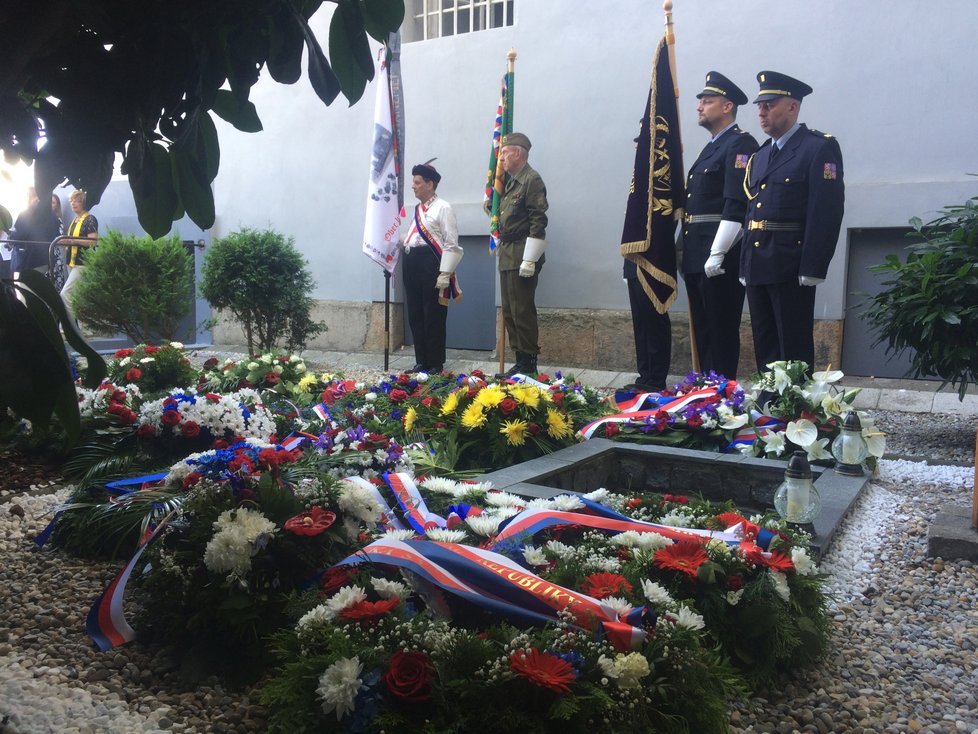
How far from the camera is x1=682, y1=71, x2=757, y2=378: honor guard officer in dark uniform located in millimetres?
5848

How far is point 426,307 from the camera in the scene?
25.4 ft

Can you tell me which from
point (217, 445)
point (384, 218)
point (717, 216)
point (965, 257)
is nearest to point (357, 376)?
point (384, 218)

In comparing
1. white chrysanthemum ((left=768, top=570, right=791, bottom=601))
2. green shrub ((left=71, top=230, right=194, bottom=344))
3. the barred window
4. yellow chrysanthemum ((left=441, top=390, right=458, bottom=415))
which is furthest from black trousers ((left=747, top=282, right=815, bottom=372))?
green shrub ((left=71, top=230, right=194, bottom=344))

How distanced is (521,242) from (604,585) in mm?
5638

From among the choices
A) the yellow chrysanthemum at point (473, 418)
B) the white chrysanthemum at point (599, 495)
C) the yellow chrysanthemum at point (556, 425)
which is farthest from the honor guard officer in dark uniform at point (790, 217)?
the white chrysanthemum at point (599, 495)

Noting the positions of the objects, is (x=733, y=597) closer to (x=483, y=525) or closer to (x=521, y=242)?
(x=483, y=525)

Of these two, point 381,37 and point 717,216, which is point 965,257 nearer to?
point 717,216

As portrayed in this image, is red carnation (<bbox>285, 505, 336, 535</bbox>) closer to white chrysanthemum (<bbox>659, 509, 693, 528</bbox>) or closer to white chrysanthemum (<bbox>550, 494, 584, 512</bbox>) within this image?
white chrysanthemum (<bbox>550, 494, 584, 512</bbox>)

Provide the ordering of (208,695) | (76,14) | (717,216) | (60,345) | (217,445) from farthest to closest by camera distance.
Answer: (717,216) < (217,445) < (208,695) < (76,14) < (60,345)

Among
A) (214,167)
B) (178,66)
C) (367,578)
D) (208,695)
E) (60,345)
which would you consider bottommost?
(208,695)

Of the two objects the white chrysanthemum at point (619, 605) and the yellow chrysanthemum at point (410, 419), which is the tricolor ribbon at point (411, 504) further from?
the yellow chrysanthemum at point (410, 419)

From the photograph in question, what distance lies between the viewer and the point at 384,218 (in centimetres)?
824

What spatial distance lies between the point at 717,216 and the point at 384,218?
3.37 metres

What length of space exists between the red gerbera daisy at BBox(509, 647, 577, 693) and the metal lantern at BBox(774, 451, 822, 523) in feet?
5.25
